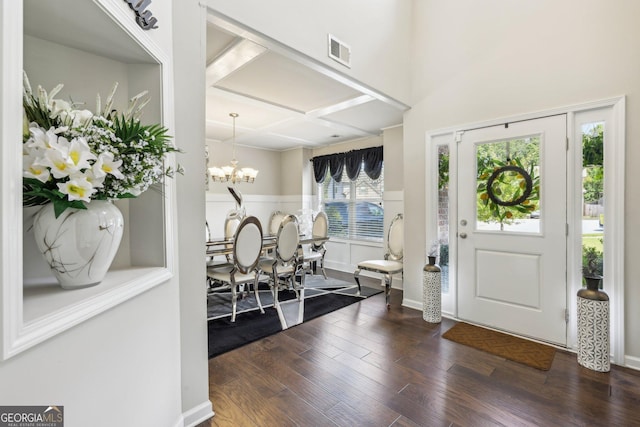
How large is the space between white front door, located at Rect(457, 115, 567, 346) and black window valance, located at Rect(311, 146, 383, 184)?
202cm

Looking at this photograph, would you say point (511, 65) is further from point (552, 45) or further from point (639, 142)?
point (639, 142)

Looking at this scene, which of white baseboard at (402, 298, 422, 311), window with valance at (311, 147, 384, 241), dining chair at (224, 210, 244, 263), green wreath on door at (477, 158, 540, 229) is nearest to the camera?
green wreath on door at (477, 158, 540, 229)

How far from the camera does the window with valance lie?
198 inches

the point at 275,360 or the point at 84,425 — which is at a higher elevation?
the point at 84,425

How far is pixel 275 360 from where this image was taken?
2.22 m

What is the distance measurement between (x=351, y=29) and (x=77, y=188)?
2.60 meters

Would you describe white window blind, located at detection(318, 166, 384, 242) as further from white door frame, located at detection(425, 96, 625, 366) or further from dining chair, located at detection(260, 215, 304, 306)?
Answer: white door frame, located at detection(425, 96, 625, 366)

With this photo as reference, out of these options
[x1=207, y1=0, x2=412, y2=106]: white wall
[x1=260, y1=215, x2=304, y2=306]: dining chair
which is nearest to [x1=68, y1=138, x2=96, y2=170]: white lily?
[x1=207, y1=0, x2=412, y2=106]: white wall

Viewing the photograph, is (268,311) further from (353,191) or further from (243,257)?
(353,191)

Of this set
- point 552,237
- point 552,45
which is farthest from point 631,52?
point 552,237

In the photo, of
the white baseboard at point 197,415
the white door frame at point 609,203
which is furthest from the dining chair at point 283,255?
the white door frame at point 609,203

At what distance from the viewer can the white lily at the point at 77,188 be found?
32.0 inches

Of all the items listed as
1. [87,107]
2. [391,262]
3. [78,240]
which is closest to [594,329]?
[391,262]

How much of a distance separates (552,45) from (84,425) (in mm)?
3851
